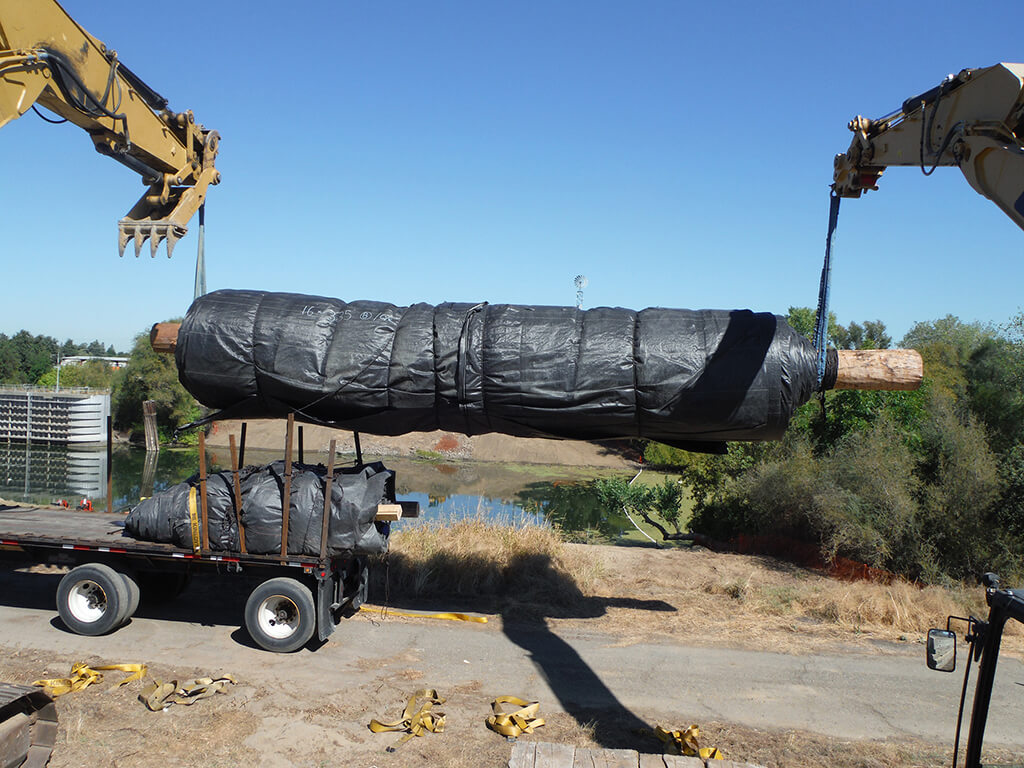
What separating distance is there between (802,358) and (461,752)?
5404 millimetres

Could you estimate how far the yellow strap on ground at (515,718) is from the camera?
22.8 feet

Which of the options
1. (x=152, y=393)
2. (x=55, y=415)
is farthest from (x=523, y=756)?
(x=55, y=415)

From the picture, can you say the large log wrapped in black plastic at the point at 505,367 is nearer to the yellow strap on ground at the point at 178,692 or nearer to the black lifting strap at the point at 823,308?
the black lifting strap at the point at 823,308

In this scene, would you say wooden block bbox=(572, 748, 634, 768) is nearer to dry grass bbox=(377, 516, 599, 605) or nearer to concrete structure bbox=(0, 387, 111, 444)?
dry grass bbox=(377, 516, 599, 605)

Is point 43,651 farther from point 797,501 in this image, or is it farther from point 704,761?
point 797,501

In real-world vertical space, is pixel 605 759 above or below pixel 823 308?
below

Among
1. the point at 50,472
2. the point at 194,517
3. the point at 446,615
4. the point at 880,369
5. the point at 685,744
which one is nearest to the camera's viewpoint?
the point at 685,744

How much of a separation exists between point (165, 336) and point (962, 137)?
893cm

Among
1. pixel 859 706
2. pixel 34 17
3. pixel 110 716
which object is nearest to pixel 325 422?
pixel 110 716

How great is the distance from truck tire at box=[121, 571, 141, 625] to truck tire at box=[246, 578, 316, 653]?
1630mm

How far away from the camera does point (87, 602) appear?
30.9 feet

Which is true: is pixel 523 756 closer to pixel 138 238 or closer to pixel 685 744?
pixel 685 744

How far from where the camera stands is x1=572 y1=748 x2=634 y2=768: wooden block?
4535 mm

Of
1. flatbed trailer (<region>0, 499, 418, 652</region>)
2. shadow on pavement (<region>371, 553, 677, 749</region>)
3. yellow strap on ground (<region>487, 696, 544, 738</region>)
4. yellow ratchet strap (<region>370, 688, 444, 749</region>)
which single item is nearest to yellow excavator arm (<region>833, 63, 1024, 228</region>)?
yellow strap on ground (<region>487, 696, 544, 738</region>)
